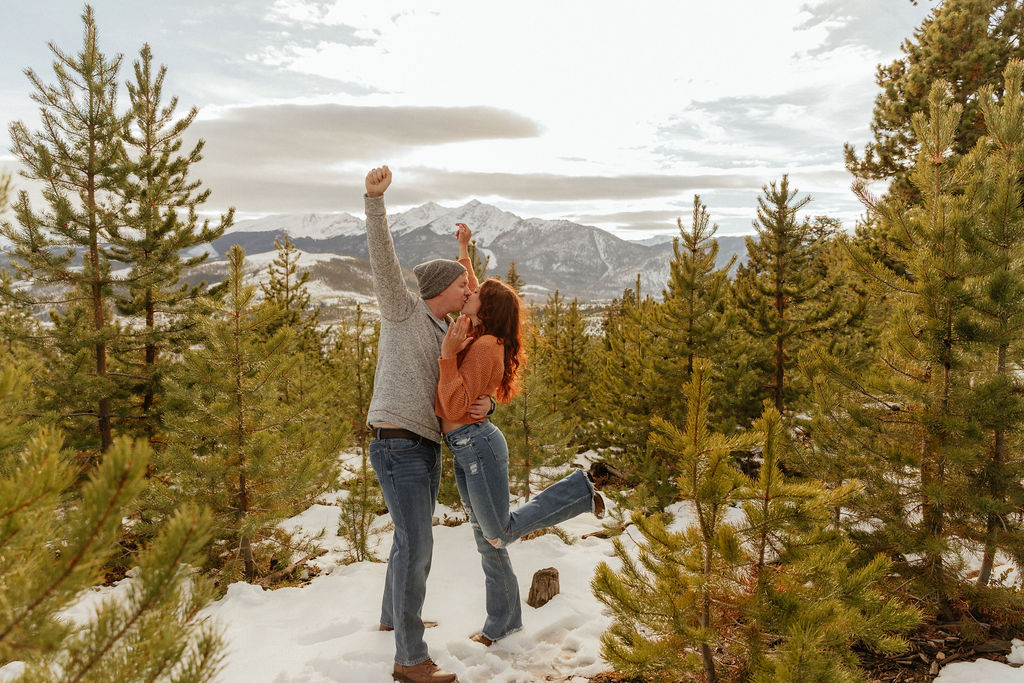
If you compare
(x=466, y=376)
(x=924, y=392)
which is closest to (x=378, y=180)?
(x=466, y=376)

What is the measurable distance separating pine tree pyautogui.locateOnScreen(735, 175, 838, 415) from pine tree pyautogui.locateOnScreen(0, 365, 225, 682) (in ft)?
35.5

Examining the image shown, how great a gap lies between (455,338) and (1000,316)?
161 inches

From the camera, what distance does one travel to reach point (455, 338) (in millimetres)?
3117

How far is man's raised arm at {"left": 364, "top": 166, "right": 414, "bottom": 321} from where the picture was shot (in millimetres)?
3090

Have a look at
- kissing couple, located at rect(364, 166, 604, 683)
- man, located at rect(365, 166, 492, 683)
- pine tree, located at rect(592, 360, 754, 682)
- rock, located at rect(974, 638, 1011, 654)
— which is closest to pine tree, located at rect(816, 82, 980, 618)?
rock, located at rect(974, 638, 1011, 654)

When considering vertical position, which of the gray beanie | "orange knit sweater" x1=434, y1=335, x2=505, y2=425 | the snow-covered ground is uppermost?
the gray beanie

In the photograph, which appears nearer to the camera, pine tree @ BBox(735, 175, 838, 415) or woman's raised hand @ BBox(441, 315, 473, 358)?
woman's raised hand @ BBox(441, 315, 473, 358)

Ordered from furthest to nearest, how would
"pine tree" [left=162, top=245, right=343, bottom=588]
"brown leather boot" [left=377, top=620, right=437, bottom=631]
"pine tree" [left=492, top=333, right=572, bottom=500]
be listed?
"pine tree" [left=492, top=333, right=572, bottom=500] → "pine tree" [left=162, top=245, right=343, bottom=588] → "brown leather boot" [left=377, top=620, right=437, bottom=631]

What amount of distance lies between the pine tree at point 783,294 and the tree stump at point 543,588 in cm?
761

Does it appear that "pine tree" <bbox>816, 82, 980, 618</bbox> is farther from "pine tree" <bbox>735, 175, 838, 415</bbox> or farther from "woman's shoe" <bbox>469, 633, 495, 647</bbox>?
"pine tree" <bbox>735, 175, 838, 415</bbox>

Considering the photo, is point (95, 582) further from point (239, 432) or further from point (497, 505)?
point (239, 432)

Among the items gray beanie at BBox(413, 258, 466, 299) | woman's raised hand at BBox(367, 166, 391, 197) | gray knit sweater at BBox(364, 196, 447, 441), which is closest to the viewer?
woman's raised hand at BBox(367, 166, 391, 197)

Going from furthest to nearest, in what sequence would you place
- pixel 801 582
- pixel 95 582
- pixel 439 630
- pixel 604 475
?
pixel 604 475 < pixel 439 630 < pixel 801 582 < pixel 95 582

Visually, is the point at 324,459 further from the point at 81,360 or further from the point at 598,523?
the point at 81,360
